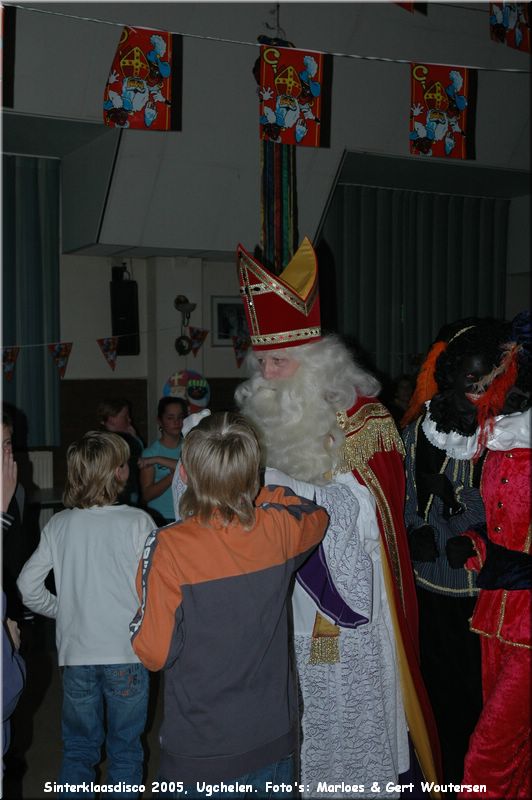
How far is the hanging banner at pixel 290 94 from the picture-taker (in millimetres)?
5500

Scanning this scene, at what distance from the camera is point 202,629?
1.99 metres

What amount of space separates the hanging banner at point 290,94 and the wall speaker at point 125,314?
254 centimetres

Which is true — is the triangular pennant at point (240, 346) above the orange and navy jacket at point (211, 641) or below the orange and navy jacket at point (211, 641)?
above

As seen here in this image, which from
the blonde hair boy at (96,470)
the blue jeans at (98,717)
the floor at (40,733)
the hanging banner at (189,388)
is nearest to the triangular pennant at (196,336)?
the hanging banner at (189,388)

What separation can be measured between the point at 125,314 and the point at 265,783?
239 inches

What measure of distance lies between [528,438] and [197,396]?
5.53 m

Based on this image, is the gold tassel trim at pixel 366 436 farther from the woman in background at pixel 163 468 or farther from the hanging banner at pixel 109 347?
the hanging banner at pixel 109 347

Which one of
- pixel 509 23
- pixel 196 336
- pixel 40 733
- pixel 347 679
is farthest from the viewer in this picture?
pixel 196 336

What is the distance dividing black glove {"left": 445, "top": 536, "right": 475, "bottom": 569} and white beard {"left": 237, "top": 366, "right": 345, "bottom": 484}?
50 cm

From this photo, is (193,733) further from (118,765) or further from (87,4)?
(87,4)

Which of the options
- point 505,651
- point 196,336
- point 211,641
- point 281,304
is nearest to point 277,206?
point 196,336

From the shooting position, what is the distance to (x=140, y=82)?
17.7 feet

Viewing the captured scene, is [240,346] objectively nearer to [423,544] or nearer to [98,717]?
[423,544]

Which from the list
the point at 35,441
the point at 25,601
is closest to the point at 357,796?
the point at 25,601
